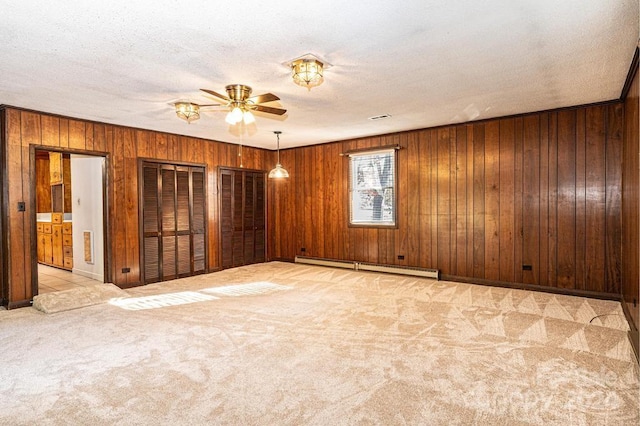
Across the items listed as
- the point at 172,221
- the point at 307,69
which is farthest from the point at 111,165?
the point at 307,69

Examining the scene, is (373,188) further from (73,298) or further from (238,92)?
(73,298)

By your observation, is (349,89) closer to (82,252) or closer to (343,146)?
(343,146)

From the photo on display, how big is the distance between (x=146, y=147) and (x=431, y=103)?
14.7 ft

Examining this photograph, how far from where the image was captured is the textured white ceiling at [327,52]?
2.38 metres

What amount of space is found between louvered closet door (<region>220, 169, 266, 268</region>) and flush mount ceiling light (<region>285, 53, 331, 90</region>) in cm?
427

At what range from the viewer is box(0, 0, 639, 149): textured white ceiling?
7.79ft

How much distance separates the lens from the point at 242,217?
294 inches

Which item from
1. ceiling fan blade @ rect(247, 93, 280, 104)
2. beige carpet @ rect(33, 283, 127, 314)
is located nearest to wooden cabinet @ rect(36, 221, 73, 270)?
beige carpet @ rect(33, 283, 127, 314)

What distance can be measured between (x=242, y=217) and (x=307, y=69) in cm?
477

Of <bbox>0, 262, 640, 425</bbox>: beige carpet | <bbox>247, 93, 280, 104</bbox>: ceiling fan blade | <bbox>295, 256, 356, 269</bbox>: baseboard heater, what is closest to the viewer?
<bbox>0, 262, 640, 425</bbox>: beige carpet

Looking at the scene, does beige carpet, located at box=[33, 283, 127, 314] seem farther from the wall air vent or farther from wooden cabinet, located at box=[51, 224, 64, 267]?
the wall air vent

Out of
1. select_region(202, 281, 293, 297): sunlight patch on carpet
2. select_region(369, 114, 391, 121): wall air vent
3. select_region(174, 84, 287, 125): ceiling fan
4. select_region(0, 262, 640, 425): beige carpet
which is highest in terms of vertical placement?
select_region(369, 114, 391, 121): wall air vent

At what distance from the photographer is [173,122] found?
547 centimetres

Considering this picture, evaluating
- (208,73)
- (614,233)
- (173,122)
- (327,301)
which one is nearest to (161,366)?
(327,301)
